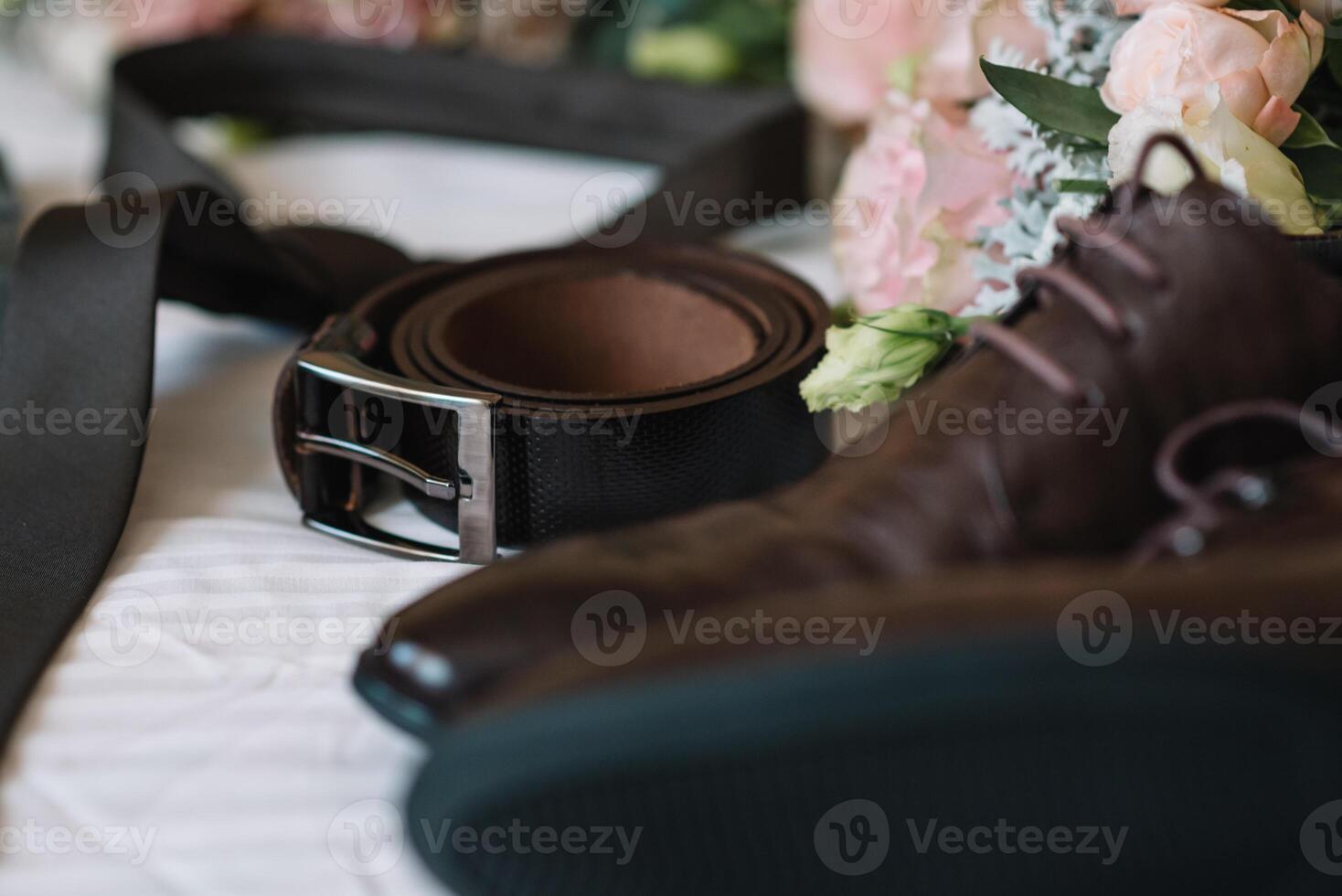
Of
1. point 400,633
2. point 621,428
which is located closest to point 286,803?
point 400,633

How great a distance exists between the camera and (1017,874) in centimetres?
38

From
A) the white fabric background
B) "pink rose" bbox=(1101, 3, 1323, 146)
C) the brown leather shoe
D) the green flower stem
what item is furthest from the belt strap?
"pink rose" bbox=(1101, 3, 1323, 146)

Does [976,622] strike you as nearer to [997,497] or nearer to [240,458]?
[997,497]

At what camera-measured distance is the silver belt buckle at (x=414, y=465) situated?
49 centimetres

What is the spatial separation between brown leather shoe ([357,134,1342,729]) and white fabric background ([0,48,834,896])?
6cm

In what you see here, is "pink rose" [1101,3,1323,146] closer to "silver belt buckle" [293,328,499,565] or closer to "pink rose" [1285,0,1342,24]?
"pink rose" [1285,0,1342,24]

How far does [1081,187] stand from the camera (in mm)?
515

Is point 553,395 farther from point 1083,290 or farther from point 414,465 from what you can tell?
point 1083,290

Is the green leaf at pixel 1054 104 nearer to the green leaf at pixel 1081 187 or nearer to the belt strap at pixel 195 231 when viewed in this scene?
the green leaf at pixel 1081 187

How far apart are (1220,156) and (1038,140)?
0.10 metres

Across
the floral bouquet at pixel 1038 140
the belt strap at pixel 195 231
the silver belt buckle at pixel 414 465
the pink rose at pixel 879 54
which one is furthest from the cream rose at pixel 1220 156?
the belt strap at pixel 195 231

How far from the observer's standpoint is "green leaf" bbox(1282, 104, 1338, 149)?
49 cm

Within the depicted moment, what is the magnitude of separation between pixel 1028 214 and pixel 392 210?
0.58 meters

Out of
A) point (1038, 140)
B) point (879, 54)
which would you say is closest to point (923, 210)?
point (1038, 140)
